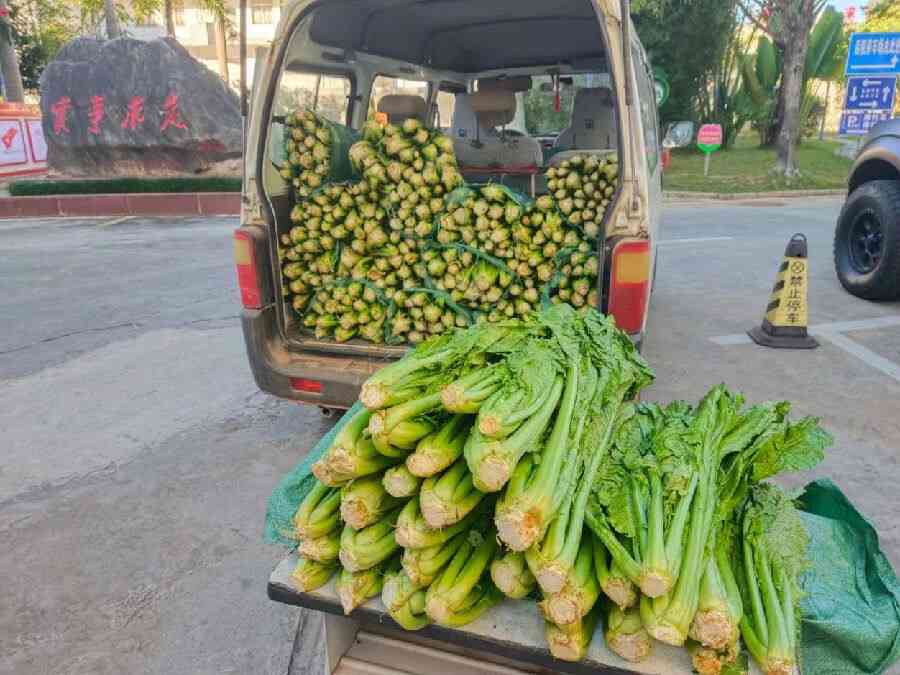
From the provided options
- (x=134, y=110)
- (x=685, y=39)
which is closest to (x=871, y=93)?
(x=685, y=39)

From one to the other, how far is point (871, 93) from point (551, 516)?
710 inches

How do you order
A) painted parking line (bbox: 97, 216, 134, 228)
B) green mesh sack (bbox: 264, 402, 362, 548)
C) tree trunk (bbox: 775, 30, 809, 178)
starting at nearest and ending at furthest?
green mesh sack (bbox: 264, 402, 362, 548), painted parking line (bbox: 97, 216, 134, 228), tree trunk (bbox: 775, 30, 809, 178)

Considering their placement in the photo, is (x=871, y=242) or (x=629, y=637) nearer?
(x=629, y=637)

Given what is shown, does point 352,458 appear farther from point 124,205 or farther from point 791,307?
point 124,205

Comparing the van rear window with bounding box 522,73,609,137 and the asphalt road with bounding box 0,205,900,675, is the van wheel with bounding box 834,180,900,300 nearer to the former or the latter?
the asphalt road with bounding box 0,205,900,675

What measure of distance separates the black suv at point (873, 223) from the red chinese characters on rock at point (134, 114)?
1485cm

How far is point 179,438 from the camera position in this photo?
4.18 m

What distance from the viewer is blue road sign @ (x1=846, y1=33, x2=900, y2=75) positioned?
14.8m

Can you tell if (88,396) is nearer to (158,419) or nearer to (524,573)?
(158,419)

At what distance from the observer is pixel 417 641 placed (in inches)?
75.9

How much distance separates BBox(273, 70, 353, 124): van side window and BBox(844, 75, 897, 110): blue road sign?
15130mm

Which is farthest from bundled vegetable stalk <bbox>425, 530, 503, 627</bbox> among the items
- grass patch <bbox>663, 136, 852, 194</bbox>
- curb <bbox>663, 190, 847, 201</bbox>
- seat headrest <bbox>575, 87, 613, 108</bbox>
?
grass patch <bbox>663, 136, 852, 194</bbox>

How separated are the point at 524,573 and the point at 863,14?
46.0 m

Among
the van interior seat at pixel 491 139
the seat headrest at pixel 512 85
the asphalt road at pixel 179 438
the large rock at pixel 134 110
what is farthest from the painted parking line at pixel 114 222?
the seat headrest at pixel 512 85
